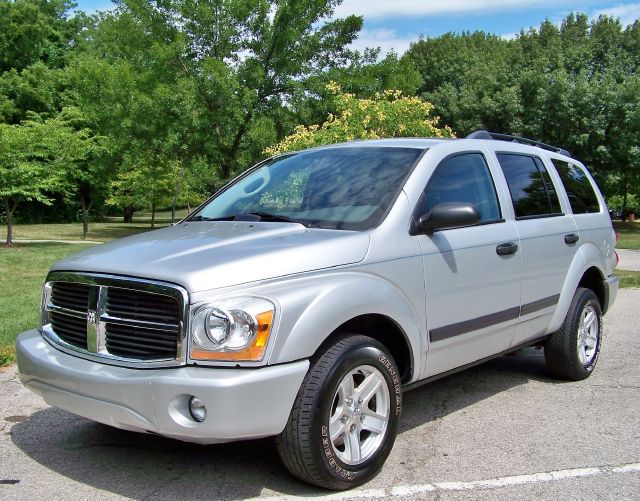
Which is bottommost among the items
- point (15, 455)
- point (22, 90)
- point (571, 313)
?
point (15, 455)

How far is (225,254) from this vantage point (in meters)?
3.44

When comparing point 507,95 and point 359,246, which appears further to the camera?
point 507,95

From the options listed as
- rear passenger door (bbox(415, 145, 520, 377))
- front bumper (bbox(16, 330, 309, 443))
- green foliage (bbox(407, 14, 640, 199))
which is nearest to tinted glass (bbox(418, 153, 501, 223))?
rear passenger door (bbox(415, 145, 520, 377))

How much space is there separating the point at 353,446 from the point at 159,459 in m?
1.22

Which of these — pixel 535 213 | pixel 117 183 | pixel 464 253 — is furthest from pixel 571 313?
pixel 117 183

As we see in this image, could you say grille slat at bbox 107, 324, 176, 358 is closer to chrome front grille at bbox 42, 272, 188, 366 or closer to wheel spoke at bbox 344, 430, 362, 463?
chrome front grille at bbox 42, 272, 188, 366

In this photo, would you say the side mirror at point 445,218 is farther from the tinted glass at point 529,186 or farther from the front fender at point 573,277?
the front fender at point 573,277

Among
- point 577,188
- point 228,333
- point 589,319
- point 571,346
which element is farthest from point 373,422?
point 577,188

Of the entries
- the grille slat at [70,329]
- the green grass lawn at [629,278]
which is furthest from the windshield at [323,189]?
the green grass lawn at [629,278]

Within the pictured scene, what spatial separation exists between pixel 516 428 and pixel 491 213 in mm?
1472

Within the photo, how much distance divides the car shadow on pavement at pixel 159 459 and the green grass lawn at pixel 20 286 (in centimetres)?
212

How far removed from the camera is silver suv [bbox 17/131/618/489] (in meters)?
3.16

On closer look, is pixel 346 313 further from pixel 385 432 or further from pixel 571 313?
pixel 571 313

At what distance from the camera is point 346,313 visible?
348cm
